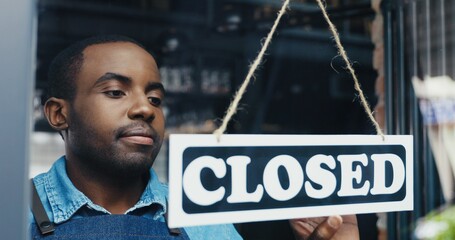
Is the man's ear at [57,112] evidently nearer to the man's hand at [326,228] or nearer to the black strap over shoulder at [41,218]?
the black strap over shoulder at [41,218]

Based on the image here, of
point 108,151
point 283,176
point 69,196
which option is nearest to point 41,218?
point 69,196

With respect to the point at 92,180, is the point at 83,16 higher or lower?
higher

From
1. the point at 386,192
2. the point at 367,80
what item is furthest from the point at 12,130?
the point at 367,80

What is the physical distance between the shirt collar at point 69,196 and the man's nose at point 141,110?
21 cm

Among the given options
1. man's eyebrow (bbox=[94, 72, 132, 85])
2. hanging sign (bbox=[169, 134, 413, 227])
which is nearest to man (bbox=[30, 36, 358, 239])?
man's eyebrow (bbox=[94, 72, 132, 85])

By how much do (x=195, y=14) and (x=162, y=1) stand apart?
257 mm

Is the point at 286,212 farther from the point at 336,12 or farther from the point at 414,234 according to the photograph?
the point at 336,12

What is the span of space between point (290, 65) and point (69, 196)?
10.2 feet

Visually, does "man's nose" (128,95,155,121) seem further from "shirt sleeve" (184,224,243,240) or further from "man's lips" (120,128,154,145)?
"shirt sleeve" (184,224,243,240)

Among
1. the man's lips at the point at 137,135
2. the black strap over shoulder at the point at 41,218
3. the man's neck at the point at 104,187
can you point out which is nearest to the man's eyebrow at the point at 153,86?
the man's lips at the point at 137,135

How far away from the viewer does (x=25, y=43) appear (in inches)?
32.4

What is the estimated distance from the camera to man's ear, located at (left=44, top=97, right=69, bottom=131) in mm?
1370

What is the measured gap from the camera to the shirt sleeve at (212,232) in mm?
1393

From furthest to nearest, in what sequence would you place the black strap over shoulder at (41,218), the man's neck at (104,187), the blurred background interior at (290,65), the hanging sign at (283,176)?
the blurred background interior at (290,65)
the man's neck at (104,187)
the black strap over shoulder at (41,218)
the hanging sign at (283,176)
